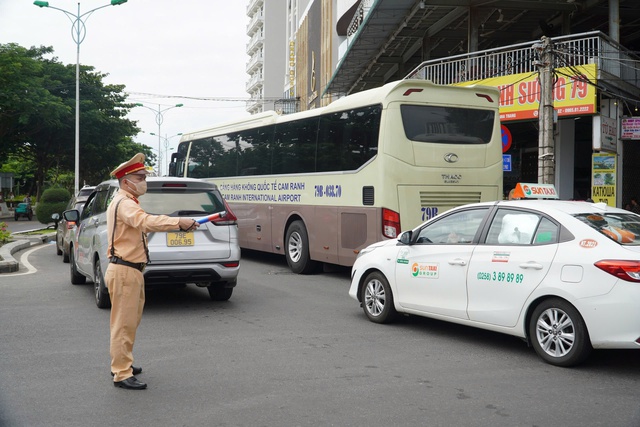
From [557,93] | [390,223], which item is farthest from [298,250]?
[557,93]

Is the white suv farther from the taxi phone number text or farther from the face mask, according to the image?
the taxi phone number text

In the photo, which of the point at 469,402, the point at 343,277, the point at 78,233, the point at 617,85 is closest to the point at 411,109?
the point at 343,277

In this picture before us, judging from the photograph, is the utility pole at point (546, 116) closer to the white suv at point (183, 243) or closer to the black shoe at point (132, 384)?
the white suv at point (183, 243)

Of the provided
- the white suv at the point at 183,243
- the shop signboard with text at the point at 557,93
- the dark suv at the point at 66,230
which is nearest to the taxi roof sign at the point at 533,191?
the white suv at the point at 183,243

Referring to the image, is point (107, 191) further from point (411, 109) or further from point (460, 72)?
point (460, 72)

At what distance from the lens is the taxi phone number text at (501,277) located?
652 cm

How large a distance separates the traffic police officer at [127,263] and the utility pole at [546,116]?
32.8 feet

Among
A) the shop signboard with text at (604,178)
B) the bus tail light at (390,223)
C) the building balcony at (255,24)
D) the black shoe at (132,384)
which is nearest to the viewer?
the black shoe at (132,384)

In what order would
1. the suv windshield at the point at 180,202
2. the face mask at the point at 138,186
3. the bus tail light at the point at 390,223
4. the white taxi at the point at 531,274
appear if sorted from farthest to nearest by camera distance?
1. the bus tail light at the point at 390,223
2. the suv windshield at the point at 180,202
3. the white taxi at the point at 531,274
4. the face mask at the point at 138,186

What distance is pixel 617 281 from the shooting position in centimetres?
575

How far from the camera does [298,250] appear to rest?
45.8ft

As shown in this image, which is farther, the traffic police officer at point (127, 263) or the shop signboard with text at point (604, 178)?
the shop signboard with text at point (604, 178)

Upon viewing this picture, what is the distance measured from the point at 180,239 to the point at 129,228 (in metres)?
3.29

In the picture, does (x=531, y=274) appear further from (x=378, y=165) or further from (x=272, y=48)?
(x=272, y=48)
